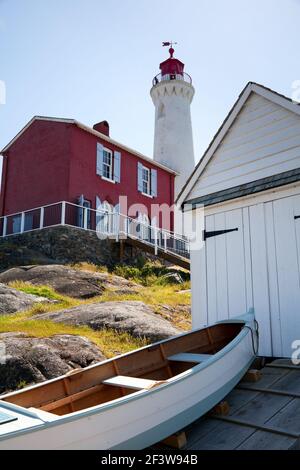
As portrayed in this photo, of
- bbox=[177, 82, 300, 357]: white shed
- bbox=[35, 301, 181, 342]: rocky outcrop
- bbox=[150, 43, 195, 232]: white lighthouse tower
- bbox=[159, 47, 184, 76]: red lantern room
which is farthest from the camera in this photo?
bbox=[159, 47, 184, 76]: red lantern room

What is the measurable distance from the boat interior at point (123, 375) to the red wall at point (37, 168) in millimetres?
14609

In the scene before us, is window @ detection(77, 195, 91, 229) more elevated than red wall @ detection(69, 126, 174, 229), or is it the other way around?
red wall @ detection(69, 126, 174, 229)

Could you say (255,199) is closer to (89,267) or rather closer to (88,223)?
(89,267)

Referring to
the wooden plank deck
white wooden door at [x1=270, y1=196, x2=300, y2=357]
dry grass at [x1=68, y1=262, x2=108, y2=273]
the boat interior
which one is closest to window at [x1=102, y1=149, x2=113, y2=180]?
dry grass at [x1=68, y1=262, x2=108, y2=273]

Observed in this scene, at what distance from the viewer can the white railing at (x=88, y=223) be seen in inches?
764

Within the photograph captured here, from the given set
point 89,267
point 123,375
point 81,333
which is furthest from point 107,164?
point 123,375

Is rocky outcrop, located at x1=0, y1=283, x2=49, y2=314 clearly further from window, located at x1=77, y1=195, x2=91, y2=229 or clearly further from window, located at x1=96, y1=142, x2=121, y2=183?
window, located at x1=96, y1=142, x2=121, y2=183

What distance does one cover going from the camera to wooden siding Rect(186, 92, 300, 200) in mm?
7414

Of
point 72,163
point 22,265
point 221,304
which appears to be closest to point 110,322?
point 221,304

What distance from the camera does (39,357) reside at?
7.46 meters

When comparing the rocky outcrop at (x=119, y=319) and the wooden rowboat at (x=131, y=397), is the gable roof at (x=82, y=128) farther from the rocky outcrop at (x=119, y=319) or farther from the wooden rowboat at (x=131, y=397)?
the wooden rowboat at (x=131, y=397)

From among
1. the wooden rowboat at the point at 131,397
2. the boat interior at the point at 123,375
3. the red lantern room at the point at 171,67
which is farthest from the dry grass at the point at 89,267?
the red lantern room at the point at 171,67

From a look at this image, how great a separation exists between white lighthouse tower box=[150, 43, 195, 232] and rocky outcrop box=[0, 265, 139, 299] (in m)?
13.9

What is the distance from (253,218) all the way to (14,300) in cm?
736
